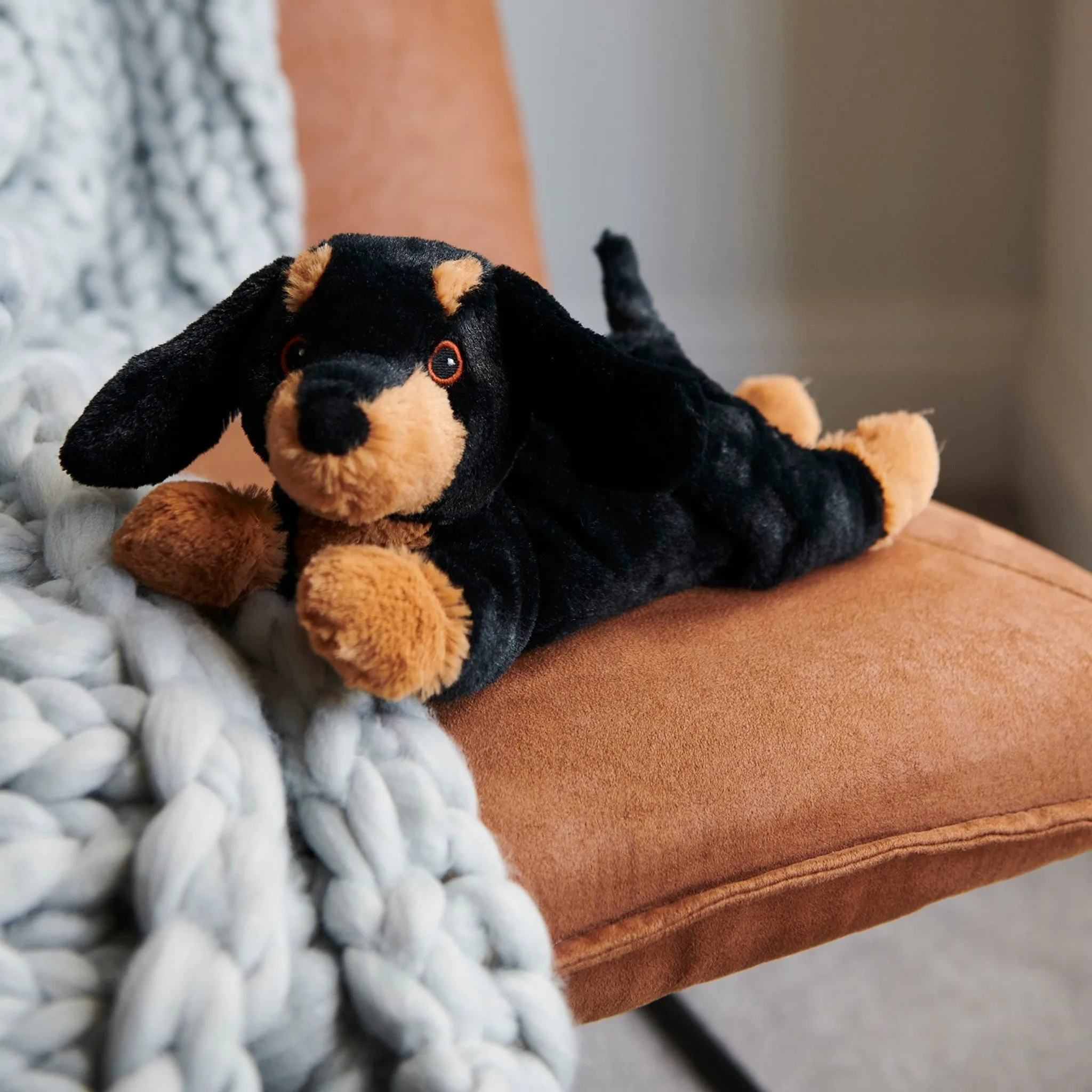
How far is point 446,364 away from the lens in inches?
14.4

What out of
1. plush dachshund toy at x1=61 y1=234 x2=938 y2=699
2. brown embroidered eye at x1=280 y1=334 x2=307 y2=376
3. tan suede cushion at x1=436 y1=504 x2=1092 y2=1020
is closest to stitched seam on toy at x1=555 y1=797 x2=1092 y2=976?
tan suede cushion at x1=436 y1=504 x2=1092 y2=1020

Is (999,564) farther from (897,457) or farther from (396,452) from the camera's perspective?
(396,452)

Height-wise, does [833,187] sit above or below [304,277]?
below

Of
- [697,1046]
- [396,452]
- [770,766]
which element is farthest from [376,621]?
[697,1046]

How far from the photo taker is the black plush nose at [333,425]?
12.8 inches

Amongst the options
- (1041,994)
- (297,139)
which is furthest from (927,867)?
(297,139)

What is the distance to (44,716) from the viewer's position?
1.09ft

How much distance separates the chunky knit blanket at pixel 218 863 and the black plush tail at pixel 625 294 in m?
0.29

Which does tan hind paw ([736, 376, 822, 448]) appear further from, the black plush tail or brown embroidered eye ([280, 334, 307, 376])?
brown embroidered eye ([280, 334, 307, 376])

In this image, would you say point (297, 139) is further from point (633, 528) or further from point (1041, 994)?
point (1041, 994)

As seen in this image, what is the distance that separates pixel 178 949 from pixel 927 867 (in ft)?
1.02

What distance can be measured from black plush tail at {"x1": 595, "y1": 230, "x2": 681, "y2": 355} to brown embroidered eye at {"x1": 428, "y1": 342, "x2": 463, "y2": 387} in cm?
23

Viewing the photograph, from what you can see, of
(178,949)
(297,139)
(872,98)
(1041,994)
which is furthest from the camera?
(872,98)

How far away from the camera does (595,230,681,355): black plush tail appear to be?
59cm
